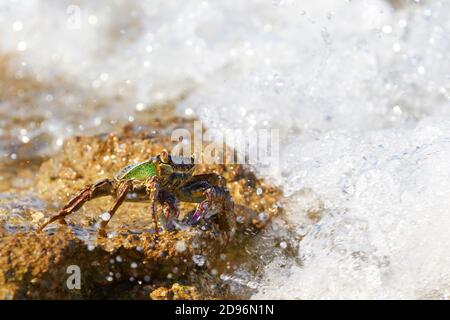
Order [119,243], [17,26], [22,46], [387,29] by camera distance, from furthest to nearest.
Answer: [17,26]
[22,46]
[387,29]
[119,243]

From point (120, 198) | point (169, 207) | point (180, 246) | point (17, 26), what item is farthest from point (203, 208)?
point (17, 26)

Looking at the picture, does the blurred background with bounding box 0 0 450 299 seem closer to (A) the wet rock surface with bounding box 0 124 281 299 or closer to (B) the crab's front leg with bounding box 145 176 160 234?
(A) the wet rock surface with bounding box 0 124 281 299

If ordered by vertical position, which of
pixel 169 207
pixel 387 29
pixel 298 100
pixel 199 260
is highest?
pixel 387 29

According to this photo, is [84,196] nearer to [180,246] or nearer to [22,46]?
[180,246]

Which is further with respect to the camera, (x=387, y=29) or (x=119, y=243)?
(x=387, y=29)

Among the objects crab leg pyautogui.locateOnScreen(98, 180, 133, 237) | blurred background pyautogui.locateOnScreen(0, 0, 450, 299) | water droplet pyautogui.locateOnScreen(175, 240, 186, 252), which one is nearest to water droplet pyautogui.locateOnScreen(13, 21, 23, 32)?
blurred background pyautogui.locateOnScreen(0, 0, 450, 299)
